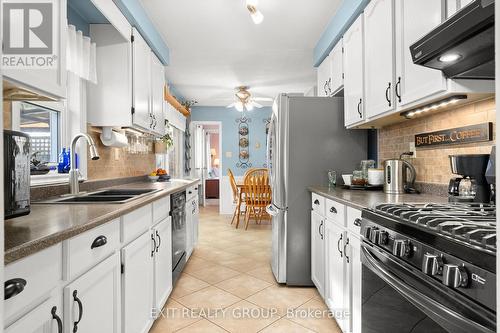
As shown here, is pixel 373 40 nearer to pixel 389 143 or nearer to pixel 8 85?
pixel 389 143

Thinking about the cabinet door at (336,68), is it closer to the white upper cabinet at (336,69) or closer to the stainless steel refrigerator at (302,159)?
the white upper cabinet at (336,69)

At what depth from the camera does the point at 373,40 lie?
2.08 m

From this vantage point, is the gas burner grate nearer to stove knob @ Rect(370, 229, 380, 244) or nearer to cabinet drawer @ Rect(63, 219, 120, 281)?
stove knob @ Rect(370, 229, 380, 244)

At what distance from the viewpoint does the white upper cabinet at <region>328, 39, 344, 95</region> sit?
9.13 feet

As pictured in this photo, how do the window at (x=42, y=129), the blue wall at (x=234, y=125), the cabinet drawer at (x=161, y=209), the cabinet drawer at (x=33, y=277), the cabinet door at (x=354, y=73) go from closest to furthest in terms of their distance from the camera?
the cabinet drawer at (x=33, y=277)
the window at (x=42, y=129)
the cabinet drawer at (x=161, y=209)
the cabinet door at (x=354, y=73)
the blue wall at (x=234, y=125)

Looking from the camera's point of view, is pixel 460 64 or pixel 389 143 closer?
pixel 460 64

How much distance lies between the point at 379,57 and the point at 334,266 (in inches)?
52.9

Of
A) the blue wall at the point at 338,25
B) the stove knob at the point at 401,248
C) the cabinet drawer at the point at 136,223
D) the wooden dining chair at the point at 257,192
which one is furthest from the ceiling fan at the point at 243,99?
the stove knob at the point at 401,248

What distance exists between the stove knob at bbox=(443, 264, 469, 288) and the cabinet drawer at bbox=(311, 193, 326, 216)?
1420 millimetres

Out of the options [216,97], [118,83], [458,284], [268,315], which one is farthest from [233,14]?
[216,97]

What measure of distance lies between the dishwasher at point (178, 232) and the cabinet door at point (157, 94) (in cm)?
77

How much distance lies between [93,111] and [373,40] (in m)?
2.11

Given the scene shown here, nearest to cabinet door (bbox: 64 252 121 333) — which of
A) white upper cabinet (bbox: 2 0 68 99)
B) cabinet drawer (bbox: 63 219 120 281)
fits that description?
cabinet drawer (bbox: 63 219 120 281)

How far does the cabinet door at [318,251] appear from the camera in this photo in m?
2.31
